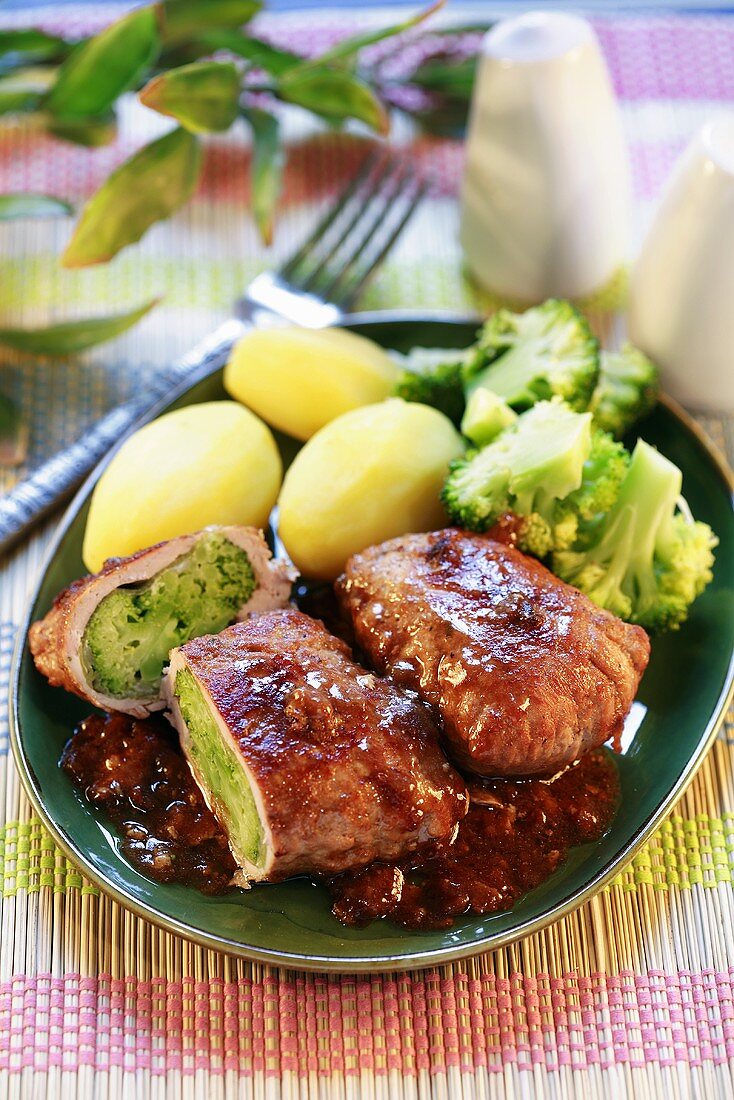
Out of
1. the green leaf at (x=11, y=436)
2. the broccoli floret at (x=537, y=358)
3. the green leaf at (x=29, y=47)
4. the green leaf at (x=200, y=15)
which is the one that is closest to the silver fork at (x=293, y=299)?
the green leaf at (x=11, y=436)

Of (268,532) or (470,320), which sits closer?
(268,532)

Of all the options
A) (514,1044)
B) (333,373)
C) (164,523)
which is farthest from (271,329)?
(514,1044)

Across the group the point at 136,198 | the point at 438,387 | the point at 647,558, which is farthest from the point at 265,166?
the point at 647,558

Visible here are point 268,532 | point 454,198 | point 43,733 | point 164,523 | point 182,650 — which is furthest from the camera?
point 454,198

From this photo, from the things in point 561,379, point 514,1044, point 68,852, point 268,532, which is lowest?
point 514,1044

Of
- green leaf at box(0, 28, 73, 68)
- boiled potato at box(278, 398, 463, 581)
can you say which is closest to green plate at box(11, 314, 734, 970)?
boiled potato at box(278, 398, 463, 581)

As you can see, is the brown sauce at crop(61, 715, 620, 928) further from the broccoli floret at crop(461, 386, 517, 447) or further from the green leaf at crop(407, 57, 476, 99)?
the green leaf at crop(407, 57, 476, 99)

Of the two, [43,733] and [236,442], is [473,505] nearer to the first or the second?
[236,442]

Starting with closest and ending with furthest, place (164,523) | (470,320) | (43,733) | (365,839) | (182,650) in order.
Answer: (365,839)
(182,650)
(43,733)
(164,523)
(470,320)
